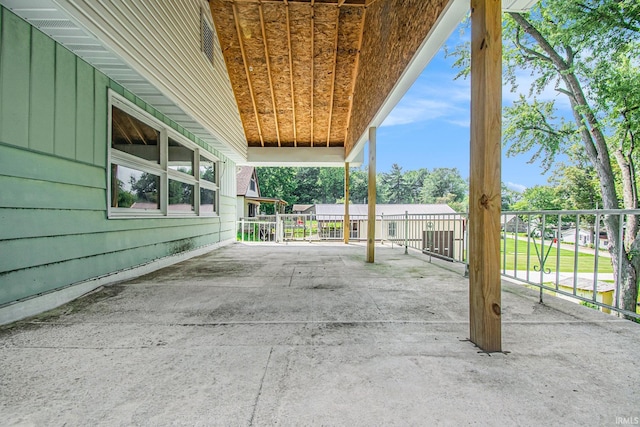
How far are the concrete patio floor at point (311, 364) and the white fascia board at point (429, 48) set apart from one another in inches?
96.9

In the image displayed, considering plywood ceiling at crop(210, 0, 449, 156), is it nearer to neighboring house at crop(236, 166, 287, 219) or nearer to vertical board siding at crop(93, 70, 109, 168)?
vertical board siding at crop(93, 70, 109, 168)

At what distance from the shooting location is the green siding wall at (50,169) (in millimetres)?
2268

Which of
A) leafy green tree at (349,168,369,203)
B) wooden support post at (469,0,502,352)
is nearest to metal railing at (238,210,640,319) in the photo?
wooden support post at (469,0,502,352)

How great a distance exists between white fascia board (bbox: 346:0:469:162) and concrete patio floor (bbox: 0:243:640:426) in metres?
2.46

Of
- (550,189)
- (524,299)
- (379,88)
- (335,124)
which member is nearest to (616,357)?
(524,299)

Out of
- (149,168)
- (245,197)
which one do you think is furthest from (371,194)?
(245,197)

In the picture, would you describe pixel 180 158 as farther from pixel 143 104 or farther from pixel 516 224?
pixel 516 224

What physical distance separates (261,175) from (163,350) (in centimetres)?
3481

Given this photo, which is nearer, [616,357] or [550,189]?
[616,357]

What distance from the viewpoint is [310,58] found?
669 cm

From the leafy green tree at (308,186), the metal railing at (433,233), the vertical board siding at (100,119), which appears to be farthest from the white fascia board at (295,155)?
the leafy green tree at (308,186)

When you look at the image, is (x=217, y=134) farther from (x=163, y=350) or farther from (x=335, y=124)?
(x=163, y=350)

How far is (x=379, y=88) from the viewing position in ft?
15.7

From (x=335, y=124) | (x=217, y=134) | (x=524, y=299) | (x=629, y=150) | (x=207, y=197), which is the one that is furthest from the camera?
(x=629, y=150)
